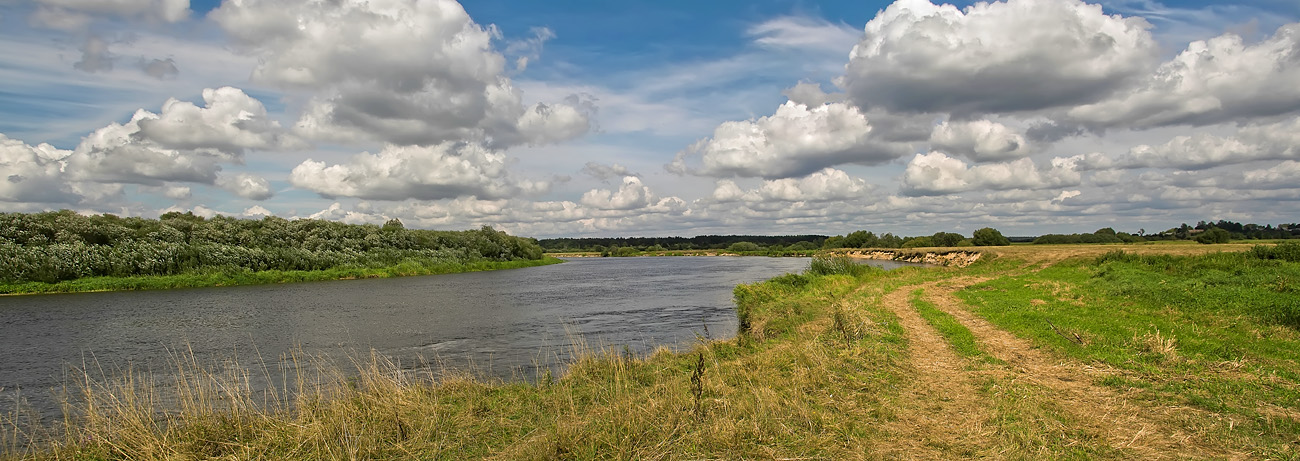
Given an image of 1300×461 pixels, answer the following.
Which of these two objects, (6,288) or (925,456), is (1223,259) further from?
(6,288)

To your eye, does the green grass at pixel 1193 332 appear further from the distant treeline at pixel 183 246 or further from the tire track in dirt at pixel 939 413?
the distant treeline at pixel 183 246

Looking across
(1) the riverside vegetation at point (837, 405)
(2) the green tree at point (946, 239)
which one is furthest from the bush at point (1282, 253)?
(2) the green tree at point (946, 239)

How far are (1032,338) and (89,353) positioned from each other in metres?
24.1

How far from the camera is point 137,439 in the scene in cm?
780

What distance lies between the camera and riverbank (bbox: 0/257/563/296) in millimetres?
36062

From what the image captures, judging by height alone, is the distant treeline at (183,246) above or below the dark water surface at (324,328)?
above

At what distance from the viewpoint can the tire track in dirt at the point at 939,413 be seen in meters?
6.58

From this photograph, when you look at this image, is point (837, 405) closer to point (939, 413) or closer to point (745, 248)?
point (939, 413)

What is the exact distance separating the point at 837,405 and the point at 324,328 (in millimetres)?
20875

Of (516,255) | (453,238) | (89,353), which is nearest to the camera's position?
(89,353)

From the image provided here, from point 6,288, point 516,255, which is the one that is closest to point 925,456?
point 6,288

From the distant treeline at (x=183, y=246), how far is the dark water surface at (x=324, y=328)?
484cm

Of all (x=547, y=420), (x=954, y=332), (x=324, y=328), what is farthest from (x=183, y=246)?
(x=954, y=332)

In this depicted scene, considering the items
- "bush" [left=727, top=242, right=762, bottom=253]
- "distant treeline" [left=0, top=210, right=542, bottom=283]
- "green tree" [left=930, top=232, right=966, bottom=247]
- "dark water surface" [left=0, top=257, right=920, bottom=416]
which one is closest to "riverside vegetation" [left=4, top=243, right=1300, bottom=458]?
"dark water surface" [left=0, top=257, right=920, bottom=416]
